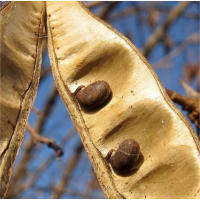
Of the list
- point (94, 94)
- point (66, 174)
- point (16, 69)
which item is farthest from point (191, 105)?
point (66, 174)

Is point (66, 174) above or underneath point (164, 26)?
underneath

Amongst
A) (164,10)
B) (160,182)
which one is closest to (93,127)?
(160,182)

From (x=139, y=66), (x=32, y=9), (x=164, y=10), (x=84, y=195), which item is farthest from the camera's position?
(x=164, y=10)

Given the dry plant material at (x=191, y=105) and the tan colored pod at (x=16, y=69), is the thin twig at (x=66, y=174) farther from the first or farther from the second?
the tan colored pod at (x=16, y=69)

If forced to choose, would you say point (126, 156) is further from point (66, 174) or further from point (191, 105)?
point (66, 174)

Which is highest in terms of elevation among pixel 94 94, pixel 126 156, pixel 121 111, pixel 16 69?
pixel 16 69

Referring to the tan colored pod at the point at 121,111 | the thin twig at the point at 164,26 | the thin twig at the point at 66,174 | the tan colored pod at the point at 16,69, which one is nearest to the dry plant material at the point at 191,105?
the tan colored pod at the point at 121,111

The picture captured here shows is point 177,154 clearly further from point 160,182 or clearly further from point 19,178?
point 19,178

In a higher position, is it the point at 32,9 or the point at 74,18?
the point at 32,9

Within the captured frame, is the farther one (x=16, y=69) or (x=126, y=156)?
(x=16, y=69)
